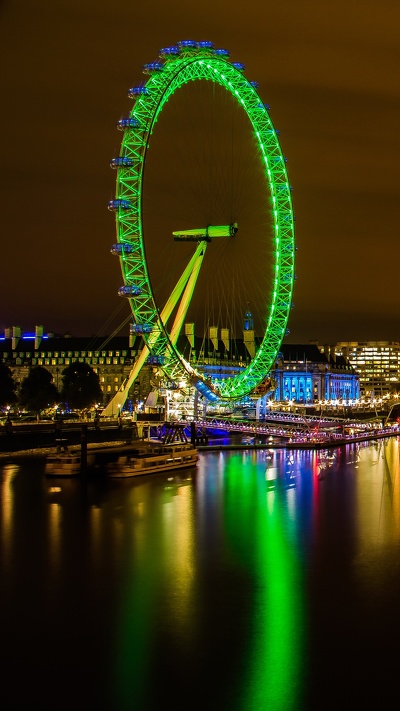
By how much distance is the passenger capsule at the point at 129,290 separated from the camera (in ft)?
123

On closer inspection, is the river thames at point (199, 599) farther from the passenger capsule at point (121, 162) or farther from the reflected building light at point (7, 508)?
the passenger capsule at point (121, 162)

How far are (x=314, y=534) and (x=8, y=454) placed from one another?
22.2 metres

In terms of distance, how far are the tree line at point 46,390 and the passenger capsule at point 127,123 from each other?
1087 inches

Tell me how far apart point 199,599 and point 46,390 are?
50451 millimetres

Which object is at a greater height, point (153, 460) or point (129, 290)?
point (129, 290)

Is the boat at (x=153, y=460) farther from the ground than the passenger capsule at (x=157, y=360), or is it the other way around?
the passenger capsule at (x=157, y=360)

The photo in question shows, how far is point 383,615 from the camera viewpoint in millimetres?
14273

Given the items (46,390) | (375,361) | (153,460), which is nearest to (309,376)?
(46,390)

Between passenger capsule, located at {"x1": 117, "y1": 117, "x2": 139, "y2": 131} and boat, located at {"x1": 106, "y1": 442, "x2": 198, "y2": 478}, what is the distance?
1240 centimetres

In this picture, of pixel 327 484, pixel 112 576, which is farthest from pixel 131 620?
pixel 327 484

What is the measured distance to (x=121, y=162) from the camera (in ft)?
120

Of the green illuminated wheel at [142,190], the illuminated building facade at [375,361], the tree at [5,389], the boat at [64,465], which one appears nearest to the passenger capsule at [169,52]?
the green illuminated wheel at [142,190]

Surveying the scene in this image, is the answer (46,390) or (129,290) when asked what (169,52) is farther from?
(46,390)

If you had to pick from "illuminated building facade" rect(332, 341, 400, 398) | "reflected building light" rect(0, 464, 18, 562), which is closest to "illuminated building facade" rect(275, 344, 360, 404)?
"illuminated building facade" rect(332, 341, 400, 398)
